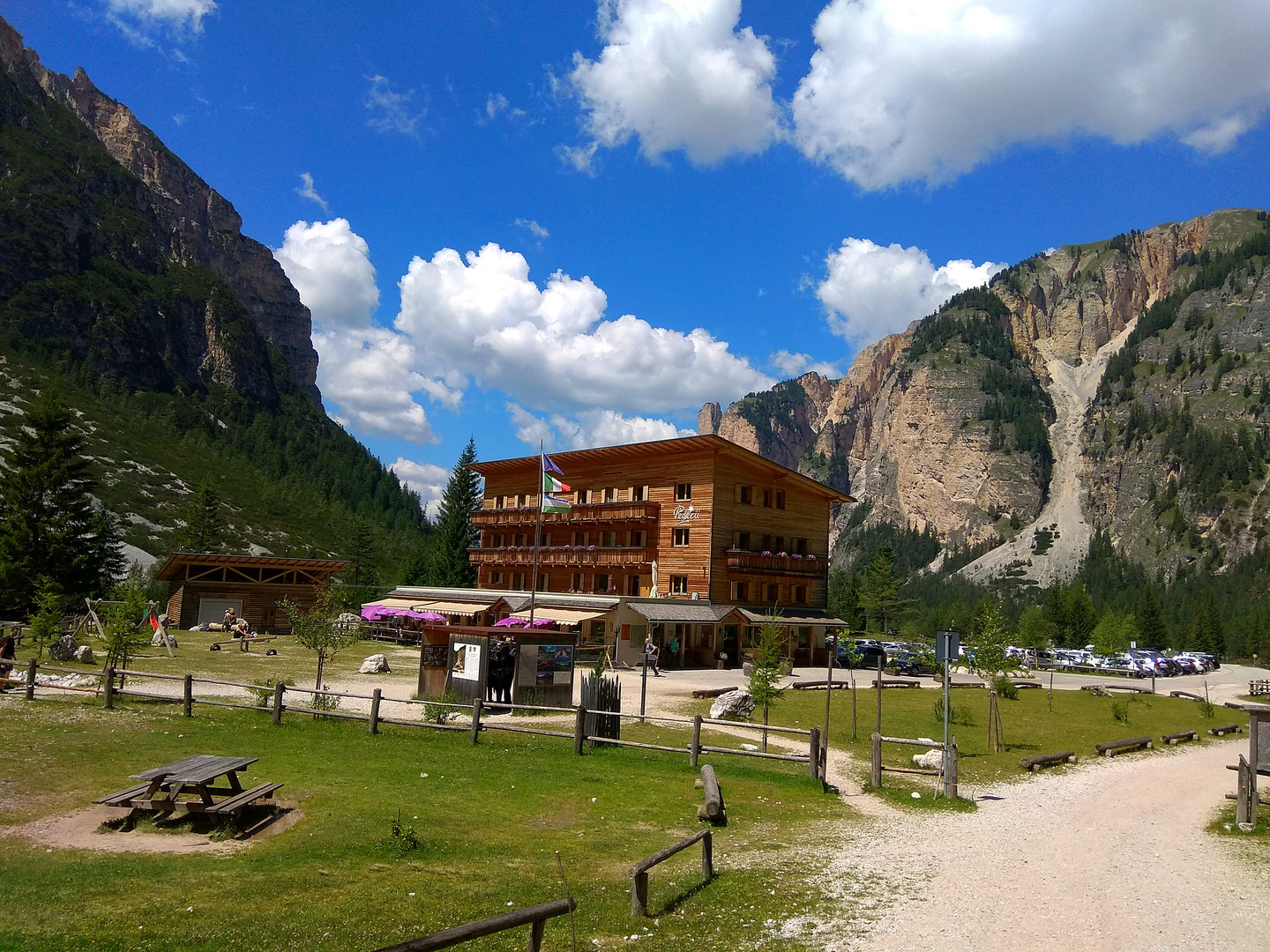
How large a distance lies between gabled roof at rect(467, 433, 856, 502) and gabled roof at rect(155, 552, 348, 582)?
15669 mm

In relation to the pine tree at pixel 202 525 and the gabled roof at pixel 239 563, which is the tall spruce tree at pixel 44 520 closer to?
the gabled roof at pixel 239 563

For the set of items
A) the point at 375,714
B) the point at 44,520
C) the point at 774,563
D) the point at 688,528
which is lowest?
the point at 375,714

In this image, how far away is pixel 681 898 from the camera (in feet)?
31.5

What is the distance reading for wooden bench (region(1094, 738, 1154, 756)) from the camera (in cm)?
2377

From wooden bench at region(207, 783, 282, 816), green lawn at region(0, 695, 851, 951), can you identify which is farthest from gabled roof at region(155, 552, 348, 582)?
wooden bench at region(207, 783, 282, 816)

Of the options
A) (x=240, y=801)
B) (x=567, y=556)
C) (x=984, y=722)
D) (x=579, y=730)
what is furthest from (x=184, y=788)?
(x=567, y=556)

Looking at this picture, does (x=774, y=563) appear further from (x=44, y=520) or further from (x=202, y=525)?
(x=202, y=525)

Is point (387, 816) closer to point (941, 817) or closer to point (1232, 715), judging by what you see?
point (941, 817)

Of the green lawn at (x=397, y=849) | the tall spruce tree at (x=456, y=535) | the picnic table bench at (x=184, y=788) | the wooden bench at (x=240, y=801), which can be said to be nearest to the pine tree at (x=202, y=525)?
the tall spruce tree at (x=456, y=535)

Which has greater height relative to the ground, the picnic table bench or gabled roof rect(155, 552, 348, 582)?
gabled roof rect(155, 552, 348, 582)

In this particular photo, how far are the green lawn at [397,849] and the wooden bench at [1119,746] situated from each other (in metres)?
11.0

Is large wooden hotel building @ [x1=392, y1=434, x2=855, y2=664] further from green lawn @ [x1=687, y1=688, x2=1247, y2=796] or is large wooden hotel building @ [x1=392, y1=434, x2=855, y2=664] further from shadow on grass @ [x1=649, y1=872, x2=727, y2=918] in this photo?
shadow on grass @ [x1=649, y1=872, x2=727, y2=918]

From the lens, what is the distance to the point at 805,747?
21781mm

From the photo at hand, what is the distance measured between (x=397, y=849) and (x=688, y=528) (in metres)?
44.0
